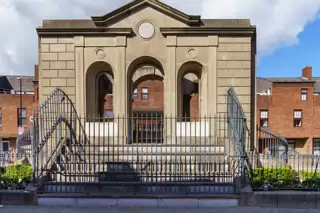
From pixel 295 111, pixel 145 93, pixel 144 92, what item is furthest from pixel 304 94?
pixel 144 92

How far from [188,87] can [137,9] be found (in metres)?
7.25

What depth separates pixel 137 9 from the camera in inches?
369

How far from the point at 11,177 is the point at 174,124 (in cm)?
499

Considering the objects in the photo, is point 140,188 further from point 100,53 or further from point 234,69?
point 234,69

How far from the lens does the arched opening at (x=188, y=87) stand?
31.8ft

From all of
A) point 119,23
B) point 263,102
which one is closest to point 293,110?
point 263,102

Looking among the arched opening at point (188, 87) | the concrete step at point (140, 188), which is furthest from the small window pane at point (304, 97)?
the concrete step at point (140, 188)

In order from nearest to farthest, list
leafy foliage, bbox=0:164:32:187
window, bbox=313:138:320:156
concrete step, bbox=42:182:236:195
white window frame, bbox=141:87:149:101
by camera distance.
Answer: concrete step, bbox=42:182:236:195
leafy foliage, bbox=0:164:32:187
window, bbox=313:138:320:156
white window frame, bbox=141:87:149:101

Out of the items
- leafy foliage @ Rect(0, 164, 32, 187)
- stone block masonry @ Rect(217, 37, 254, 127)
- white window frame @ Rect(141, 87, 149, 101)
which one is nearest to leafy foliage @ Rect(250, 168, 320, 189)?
stone block masonry @ Rect(217, 37, 254, 127)

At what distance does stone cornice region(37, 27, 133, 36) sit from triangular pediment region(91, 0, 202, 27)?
21 centimetres

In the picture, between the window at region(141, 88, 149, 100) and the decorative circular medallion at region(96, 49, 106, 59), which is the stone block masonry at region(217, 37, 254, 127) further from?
the window at region(141, 88, 149, 100)

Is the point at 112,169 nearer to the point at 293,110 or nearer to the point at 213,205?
the point at 213,205

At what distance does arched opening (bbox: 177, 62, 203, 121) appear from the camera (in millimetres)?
9688

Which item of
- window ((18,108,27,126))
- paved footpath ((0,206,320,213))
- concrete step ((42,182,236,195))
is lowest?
paved footpath ((0,206,320,213))
